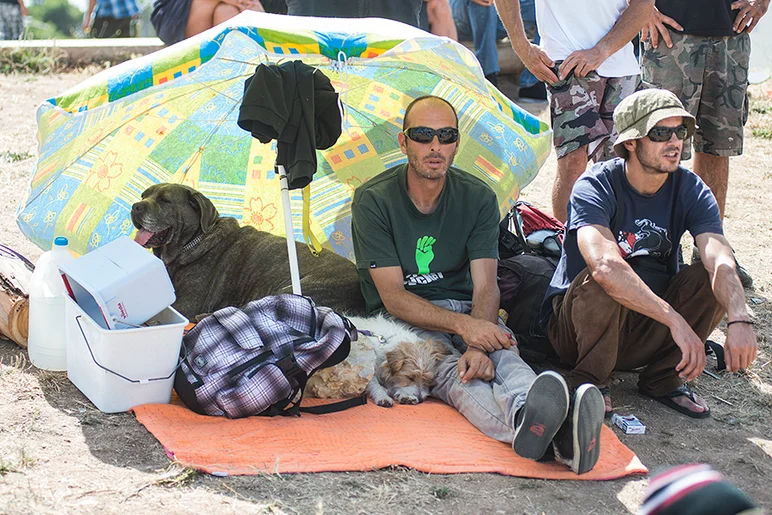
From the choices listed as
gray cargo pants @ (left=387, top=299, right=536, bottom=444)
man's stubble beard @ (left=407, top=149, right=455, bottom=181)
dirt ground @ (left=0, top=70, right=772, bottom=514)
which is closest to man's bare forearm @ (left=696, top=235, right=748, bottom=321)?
dirt ground @ (left=0, top=70, right=772, bottom=514)

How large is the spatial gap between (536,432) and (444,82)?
228 cm

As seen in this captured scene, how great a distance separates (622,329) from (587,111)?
163cm

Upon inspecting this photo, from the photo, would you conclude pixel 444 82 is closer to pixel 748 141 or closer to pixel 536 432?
pixel 536 432

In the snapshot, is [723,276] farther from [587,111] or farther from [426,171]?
[587,111]

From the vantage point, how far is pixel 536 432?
10.8 ft

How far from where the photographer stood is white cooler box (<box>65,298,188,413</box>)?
3.50 metres

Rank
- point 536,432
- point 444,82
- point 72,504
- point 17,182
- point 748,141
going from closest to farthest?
1. point 72,504
2. point 536,432
3. point 444,82
4. point 17,182
5. point 748,141

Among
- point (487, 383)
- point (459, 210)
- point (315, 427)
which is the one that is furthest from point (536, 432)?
point (459, 210)

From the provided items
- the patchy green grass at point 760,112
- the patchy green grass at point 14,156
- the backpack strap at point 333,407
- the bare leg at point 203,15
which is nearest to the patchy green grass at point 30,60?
the patchy green grass at point 14,156

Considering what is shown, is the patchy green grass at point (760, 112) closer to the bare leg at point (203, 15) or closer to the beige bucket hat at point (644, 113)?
the bare leg at point (203, 15)

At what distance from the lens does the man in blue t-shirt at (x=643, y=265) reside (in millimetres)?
3717

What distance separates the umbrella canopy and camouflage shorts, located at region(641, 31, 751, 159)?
40.5 inches

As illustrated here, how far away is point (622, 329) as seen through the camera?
13.0ft

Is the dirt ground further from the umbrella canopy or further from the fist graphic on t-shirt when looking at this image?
the fist graphic on t-shirt
